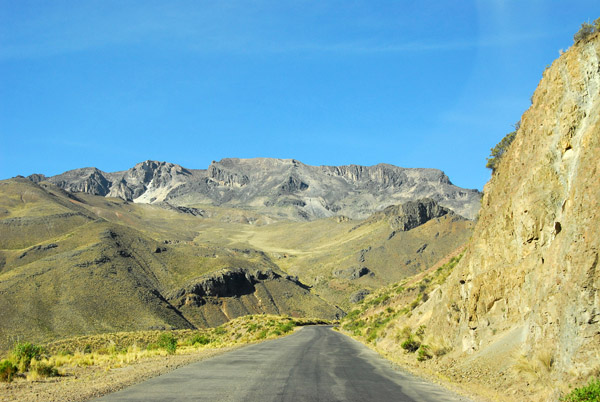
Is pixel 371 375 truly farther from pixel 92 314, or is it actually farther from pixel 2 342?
pixel 92 314

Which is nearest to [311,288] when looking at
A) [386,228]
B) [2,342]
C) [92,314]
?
[386,228]

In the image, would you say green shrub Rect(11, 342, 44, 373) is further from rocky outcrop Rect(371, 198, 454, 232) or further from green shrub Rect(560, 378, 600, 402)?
rocky outcrop Rect(371, 198, 454, 232)

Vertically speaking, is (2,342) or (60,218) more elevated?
(60,218)

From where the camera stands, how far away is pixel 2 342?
54.1m

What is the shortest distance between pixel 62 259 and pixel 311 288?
63.2m

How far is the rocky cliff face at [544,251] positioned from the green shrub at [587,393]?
76cm

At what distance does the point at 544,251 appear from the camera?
50.5 feet

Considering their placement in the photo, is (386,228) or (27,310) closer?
(27,310)

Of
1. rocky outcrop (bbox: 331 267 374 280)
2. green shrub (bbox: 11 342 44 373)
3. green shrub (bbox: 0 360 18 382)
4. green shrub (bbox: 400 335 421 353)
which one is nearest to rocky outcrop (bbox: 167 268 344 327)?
rocky outcrop (bbox: 331 267 374 280)

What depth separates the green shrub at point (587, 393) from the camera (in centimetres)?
960

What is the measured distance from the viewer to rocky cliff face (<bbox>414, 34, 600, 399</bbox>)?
1170cm

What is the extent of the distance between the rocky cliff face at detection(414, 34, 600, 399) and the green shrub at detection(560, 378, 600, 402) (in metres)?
0.76

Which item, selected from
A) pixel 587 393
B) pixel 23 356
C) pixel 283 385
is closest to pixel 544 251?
pixel 587 393

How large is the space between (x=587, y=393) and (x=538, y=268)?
238 inches
